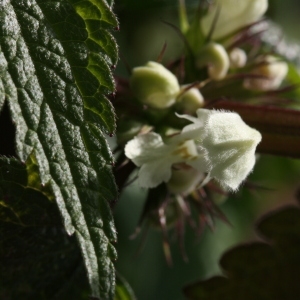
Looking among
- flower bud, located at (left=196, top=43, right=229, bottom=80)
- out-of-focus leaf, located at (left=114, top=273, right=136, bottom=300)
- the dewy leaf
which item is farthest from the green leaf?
the dewy leaf

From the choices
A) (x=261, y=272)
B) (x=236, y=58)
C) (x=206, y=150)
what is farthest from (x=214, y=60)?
(x=261, y=272)

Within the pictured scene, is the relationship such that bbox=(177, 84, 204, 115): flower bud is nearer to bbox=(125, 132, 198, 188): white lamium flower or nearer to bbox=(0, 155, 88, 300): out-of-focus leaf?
bbox=(125, 132, 198, 188): white lamium flower

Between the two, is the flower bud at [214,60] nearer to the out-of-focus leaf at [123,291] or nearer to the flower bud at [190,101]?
the flower bud at [190,101]

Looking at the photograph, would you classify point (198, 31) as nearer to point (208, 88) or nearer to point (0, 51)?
point (208, 88)

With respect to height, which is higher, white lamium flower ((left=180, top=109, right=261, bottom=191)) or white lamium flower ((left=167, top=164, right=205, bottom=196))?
white lamium flower ((left=180, top=109, right=261, bottom=191))

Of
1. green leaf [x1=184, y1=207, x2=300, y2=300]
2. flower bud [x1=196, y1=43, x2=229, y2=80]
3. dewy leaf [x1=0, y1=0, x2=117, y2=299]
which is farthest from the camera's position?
green leaf [x1=184, y1=207, x2=300, y2=300]

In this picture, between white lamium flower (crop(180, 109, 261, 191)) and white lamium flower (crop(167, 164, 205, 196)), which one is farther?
white lamium flower (crop(167, 164, 205, 196))

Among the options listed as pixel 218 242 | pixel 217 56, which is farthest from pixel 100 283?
pixel 218 242

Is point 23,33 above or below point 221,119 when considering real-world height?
above
